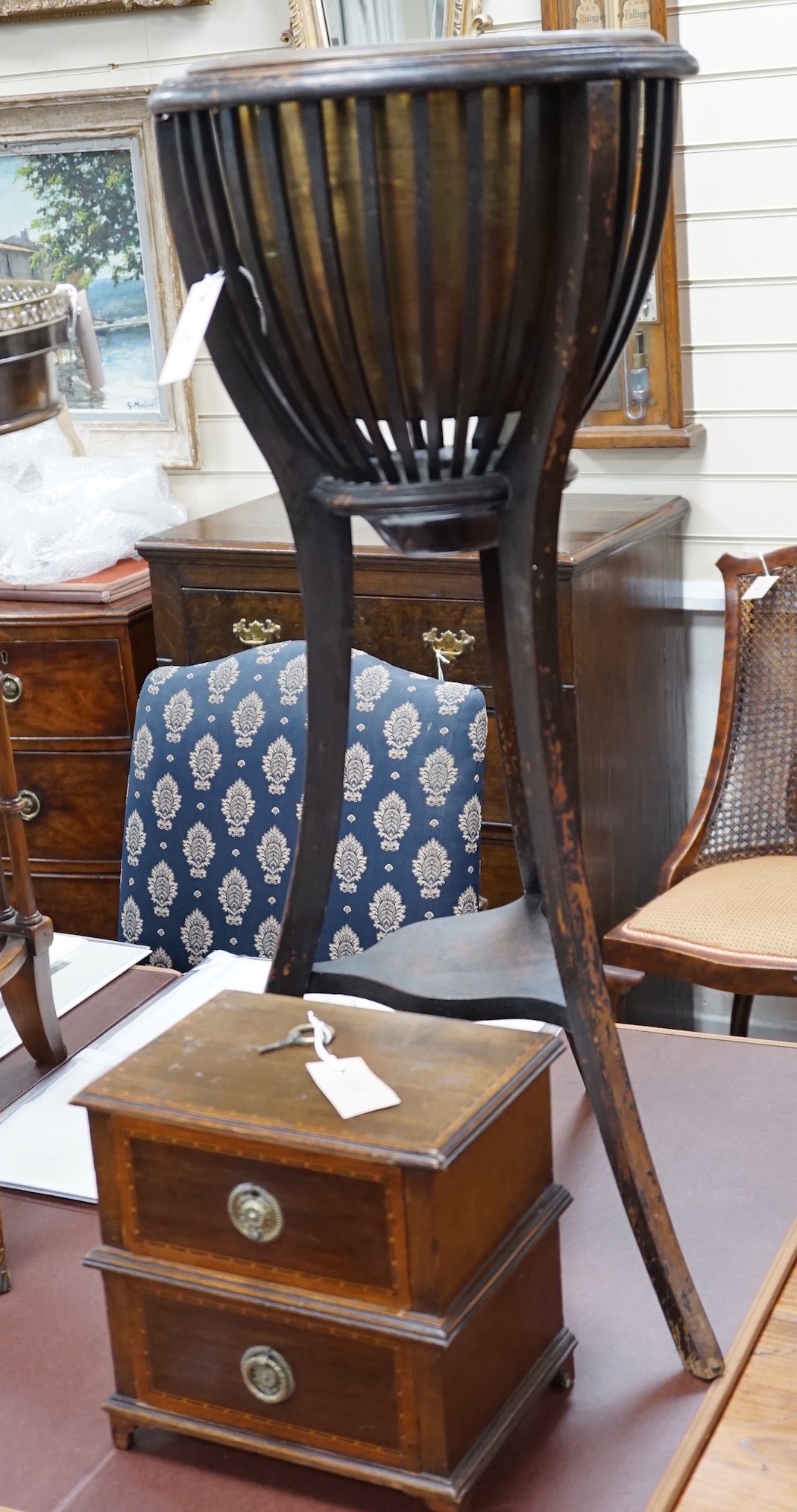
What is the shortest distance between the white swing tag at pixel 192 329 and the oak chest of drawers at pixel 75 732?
2111 millimetres

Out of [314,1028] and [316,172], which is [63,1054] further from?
[316,172]

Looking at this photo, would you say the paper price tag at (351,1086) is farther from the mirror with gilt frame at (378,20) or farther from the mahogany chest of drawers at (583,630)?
the mirror with gilt frame at (378,20)

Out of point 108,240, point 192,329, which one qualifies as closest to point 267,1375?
point 192,329

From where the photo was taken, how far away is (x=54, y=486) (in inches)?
137

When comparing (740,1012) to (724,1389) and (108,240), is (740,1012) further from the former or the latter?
(108,240)

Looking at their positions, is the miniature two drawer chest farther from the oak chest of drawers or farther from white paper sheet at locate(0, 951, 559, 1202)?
the oak chest of drawers

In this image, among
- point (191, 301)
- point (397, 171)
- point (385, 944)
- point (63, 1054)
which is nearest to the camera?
point (397, 171)

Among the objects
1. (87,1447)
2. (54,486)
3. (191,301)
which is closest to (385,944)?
(87,1447)

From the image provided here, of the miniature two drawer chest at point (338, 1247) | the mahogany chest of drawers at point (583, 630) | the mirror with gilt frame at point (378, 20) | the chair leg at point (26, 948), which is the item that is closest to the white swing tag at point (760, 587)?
the mahogany chest of drawers at point (583, 630)

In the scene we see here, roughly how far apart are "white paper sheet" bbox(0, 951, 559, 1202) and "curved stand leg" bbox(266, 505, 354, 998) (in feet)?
0.19

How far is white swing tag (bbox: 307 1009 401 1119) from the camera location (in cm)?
99

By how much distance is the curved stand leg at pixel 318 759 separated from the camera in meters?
1.25

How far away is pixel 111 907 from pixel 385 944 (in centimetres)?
197

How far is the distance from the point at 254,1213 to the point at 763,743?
2.10 meters
